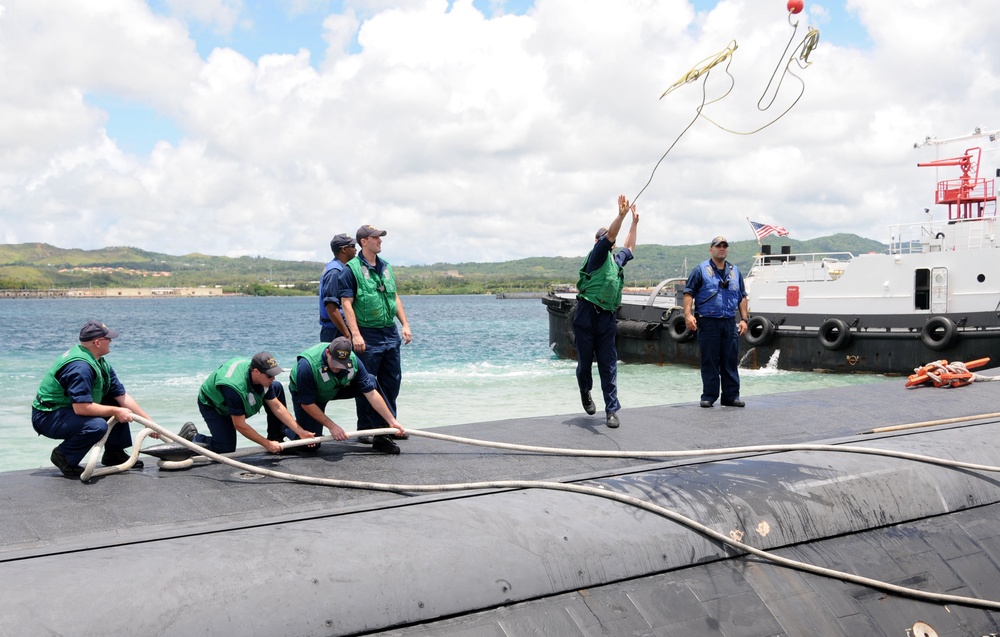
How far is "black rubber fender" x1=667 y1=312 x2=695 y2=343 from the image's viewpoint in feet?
82.0

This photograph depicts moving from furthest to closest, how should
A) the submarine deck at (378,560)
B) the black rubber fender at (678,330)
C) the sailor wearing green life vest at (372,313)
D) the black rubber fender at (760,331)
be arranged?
the black rubber fender at (678,330)
the black rubber fender at (760,331)
the sailor wearing green life vest at (372,313)
the submarine deck at (378,560)

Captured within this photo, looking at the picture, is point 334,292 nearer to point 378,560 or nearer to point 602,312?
point 602,312

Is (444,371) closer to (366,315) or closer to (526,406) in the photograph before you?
(526,406)

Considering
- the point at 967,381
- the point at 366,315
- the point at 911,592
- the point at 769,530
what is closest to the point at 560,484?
the point at 769,530

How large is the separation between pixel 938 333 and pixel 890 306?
2.03 metres

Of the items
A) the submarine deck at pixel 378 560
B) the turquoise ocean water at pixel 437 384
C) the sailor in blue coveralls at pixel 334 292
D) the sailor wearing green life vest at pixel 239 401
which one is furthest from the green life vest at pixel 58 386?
the turquoise ocean water at pixel 437 384

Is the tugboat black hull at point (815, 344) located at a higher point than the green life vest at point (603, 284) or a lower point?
lower

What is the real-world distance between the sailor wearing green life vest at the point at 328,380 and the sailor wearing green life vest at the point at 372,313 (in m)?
0.34

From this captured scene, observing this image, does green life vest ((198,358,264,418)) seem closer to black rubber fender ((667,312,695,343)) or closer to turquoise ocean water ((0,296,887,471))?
turquoise ocean water ((0,296,887,471))

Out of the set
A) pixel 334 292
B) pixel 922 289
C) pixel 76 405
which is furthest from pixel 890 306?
pixel 76 405

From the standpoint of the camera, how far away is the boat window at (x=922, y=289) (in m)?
21.9

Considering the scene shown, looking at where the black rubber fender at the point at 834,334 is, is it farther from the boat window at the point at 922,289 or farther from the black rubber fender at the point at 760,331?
the boat window at the point at 922,289

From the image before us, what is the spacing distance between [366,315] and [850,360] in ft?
61.8

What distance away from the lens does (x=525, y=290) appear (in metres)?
180
